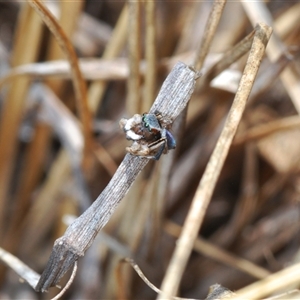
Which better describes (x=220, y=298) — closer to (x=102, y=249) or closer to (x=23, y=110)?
(x=102, y=249)

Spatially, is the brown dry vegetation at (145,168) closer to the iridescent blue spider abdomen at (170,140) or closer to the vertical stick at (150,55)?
the vertical stick at (150,55)

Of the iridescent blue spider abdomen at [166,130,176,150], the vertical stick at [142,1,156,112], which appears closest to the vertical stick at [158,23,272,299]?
the iridescent blue spider abdomen at [166,130,176,150]

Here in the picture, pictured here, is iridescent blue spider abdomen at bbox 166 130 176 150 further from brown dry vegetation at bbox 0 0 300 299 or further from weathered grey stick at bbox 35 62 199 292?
brown dry vegetation at bbox 0 0 300 299

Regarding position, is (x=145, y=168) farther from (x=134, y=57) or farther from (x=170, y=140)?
(x=170, y=140)

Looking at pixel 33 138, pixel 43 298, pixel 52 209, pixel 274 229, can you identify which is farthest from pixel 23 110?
pixel 274 229

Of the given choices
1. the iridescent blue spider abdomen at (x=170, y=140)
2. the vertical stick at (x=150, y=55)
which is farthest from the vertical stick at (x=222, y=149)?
the vertical stick at (x=150, y=55)

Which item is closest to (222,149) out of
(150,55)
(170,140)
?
(170,140)
